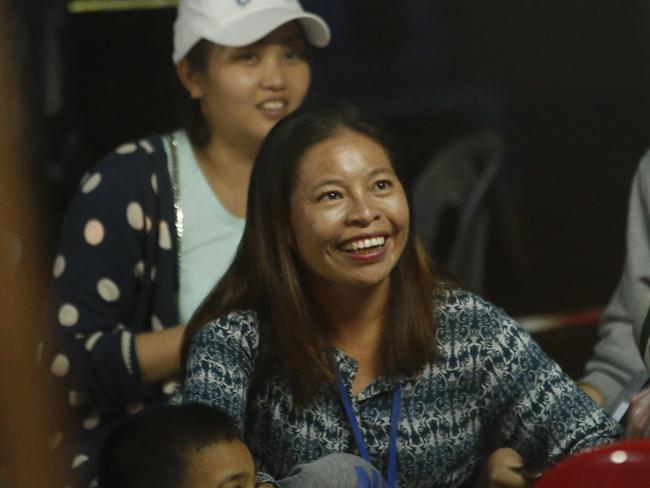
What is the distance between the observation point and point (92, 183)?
268 cm

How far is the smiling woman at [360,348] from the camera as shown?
2143 millimetres

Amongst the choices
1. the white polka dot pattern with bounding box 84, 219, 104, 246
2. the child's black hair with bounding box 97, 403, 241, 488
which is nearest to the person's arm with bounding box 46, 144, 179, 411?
the white polka dot pattern with bounding box 84, 219, 104, 246

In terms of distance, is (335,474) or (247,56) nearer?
(335,474)

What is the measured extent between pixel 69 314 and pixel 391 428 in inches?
31.0

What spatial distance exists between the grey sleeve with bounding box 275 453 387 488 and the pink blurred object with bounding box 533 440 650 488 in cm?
28

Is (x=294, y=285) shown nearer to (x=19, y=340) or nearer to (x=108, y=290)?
(x=108, y=290)

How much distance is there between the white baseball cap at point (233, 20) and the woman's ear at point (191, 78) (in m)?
0.03

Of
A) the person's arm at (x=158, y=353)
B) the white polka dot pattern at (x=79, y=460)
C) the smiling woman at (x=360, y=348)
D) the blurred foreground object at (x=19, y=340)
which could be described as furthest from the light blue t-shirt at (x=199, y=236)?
the blurred foreground object at (x=19, y=340)

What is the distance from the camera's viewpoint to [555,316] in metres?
3.60

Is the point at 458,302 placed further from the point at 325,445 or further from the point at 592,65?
the point at 592,65

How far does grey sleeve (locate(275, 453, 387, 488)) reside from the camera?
6.41 feet

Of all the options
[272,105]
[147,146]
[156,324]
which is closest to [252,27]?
[272,105]

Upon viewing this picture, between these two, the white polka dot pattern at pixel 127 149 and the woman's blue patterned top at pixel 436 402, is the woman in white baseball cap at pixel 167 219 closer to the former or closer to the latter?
the white polka dot pattern at pixel 127 149

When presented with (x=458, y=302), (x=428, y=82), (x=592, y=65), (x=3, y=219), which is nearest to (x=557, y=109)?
(x=592, y=65)
